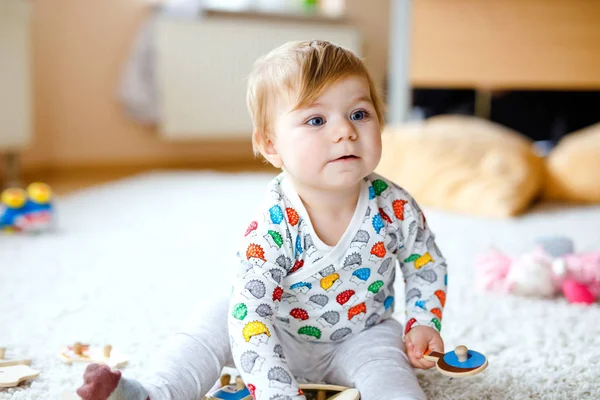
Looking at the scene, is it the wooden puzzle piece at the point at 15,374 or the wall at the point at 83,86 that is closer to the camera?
the wooden puzzle piece at the point at 15,374

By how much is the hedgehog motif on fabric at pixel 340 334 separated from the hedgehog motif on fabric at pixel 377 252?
82 millimetres

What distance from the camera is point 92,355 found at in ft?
2.72

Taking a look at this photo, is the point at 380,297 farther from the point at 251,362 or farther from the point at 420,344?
the point at 251,362

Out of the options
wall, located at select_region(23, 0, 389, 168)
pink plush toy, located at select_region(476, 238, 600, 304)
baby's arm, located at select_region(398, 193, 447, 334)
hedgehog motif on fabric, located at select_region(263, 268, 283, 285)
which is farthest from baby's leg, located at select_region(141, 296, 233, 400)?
wall, located at select_region(23, 0, 389, 168)

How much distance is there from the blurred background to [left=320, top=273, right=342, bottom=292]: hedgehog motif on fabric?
5.58 feet

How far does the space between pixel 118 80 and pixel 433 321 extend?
2.48m

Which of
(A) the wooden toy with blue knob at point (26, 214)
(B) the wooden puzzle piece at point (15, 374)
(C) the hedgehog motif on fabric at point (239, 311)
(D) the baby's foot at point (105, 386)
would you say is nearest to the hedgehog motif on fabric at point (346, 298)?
(C) the hedgehog motif on fabric at point (239, 311)

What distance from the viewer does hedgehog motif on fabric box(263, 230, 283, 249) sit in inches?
27.0

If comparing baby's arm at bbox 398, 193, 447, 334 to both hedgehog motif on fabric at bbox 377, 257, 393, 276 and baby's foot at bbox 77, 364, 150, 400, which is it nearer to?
hedgehog motif on fabric at bbox 377, 257, 393, 276

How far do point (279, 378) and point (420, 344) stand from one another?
0.54 feet

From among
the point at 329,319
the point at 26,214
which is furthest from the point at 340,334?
the point at 26,214

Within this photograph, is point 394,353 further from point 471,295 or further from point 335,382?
point 471,295

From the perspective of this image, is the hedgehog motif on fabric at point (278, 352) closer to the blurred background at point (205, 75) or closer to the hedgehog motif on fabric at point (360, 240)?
the hedgehog motif on fabric at point (360, 240)

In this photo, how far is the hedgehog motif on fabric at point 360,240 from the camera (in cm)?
71
